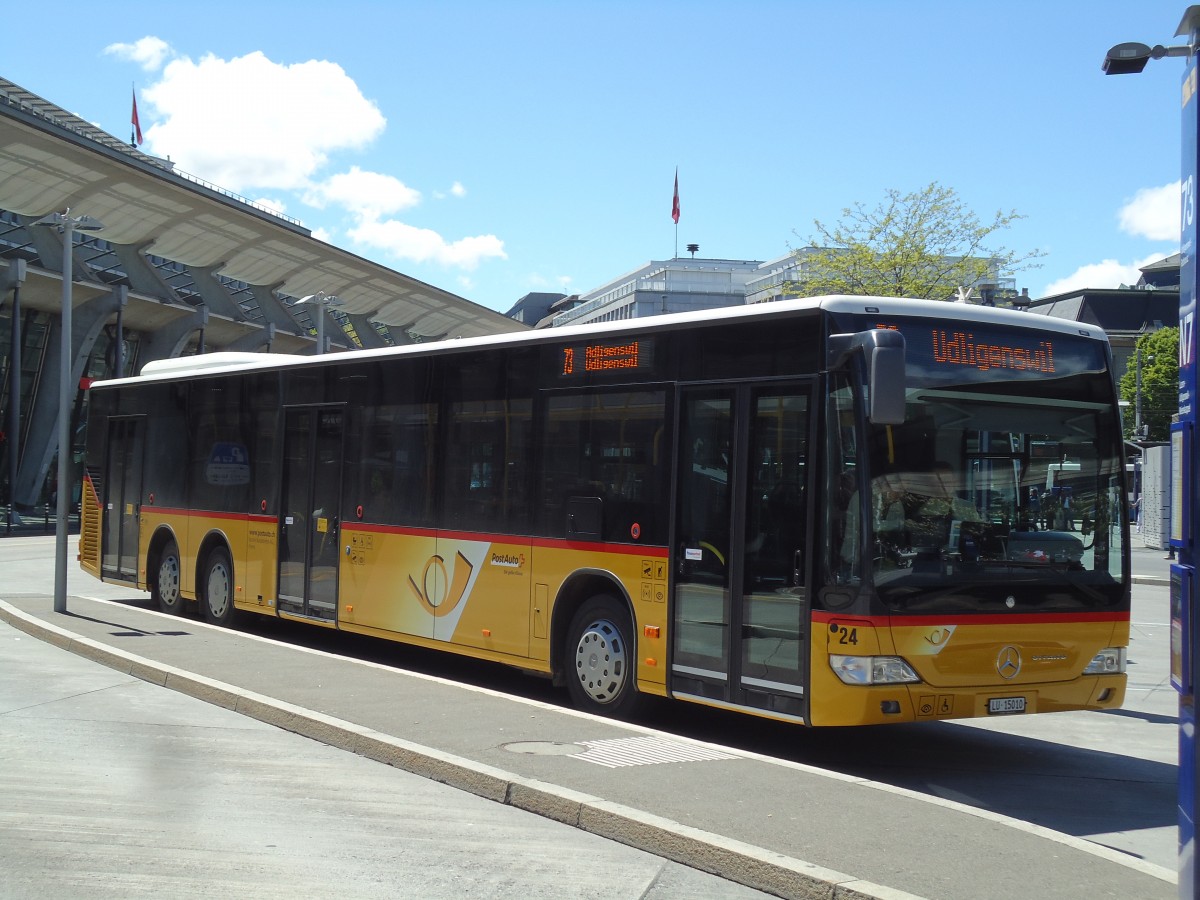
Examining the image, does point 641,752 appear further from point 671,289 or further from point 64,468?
point 671,289

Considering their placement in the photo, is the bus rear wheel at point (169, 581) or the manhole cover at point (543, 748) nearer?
the manhole cover at point (543, 748)

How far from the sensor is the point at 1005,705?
847cm

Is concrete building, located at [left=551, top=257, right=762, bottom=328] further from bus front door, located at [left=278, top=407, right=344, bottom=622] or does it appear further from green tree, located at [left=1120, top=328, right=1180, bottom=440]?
bus front door, located at [left=278, top=407, right=344, bottom=622]

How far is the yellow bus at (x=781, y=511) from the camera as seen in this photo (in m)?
8.25

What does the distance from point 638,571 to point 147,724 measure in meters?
3.89

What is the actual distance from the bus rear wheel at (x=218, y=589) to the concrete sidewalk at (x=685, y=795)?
4039 millimetres

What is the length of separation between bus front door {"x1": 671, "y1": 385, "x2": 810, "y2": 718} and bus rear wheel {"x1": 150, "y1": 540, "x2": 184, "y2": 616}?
9.79 m

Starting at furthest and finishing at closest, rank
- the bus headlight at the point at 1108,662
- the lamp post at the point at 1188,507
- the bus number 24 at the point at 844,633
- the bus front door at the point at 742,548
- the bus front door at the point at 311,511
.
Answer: the bus front door at the point at 311,511 → the bus headlight at the point at 1108,662 → the bus front door at the point at 742,548 → the bus number 24 at the point at 844,633 → the lamp post at the point at 1188,507

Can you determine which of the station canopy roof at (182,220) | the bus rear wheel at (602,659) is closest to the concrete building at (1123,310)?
the station canopy roof at (182,220)

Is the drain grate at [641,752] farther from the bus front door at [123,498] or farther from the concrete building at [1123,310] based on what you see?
the concrete building at [1123,310]

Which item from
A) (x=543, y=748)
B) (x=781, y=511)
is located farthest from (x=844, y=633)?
(x=543, y=748)

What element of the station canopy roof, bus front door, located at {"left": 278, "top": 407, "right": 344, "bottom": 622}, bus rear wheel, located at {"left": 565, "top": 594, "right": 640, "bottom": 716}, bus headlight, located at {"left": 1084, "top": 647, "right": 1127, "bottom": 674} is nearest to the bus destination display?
bus rear wheel, located at {"left": 565, "top": 594, "right": 640, "bottom": 716}

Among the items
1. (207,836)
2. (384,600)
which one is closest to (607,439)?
(384,600)

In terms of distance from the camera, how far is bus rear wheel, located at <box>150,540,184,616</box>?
17.2m
